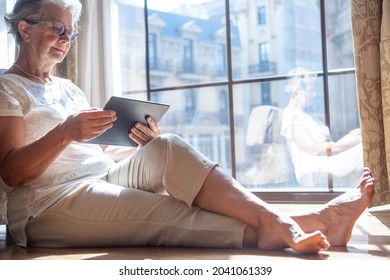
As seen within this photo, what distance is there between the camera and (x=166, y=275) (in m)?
1.19

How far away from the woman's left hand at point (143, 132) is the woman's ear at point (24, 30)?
537mm

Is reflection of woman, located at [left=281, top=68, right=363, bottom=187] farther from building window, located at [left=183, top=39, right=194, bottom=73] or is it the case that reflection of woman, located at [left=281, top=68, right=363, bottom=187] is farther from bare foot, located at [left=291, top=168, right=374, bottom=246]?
bare foot, located at [left=291, top=168, right=374, bottom=246]

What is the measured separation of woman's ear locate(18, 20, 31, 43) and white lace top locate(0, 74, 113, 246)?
162 mm

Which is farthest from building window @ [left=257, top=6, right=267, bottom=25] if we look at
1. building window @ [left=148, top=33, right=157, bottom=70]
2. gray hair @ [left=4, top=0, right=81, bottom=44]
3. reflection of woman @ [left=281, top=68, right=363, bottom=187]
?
gray hair @ [left=4, top=0, right=81, bottom=44]

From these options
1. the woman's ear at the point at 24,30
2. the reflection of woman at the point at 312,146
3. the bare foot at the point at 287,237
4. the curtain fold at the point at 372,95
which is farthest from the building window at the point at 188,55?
the bare foot at the point at 287,237

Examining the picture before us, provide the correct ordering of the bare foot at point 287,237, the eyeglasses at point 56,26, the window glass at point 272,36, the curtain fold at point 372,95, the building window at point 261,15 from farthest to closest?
the building window at point 261,15
the window glass at point 272,36
the curtain fold at point 372,95
the eyeglasses at point 56,26
the bare foot at point 287,237

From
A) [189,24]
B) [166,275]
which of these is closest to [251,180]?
[189,24]

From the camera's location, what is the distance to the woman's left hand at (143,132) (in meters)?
1.66

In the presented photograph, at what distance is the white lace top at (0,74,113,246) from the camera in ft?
5.32

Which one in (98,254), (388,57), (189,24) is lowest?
(98,254)

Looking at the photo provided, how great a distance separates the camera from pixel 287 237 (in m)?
1.39

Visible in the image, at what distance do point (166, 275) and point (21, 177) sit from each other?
0.65m

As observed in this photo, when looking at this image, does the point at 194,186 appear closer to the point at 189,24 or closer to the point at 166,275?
the point at 166,275

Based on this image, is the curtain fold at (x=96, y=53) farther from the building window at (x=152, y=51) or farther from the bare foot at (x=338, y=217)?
the bare foot at (x=338, y=217)
